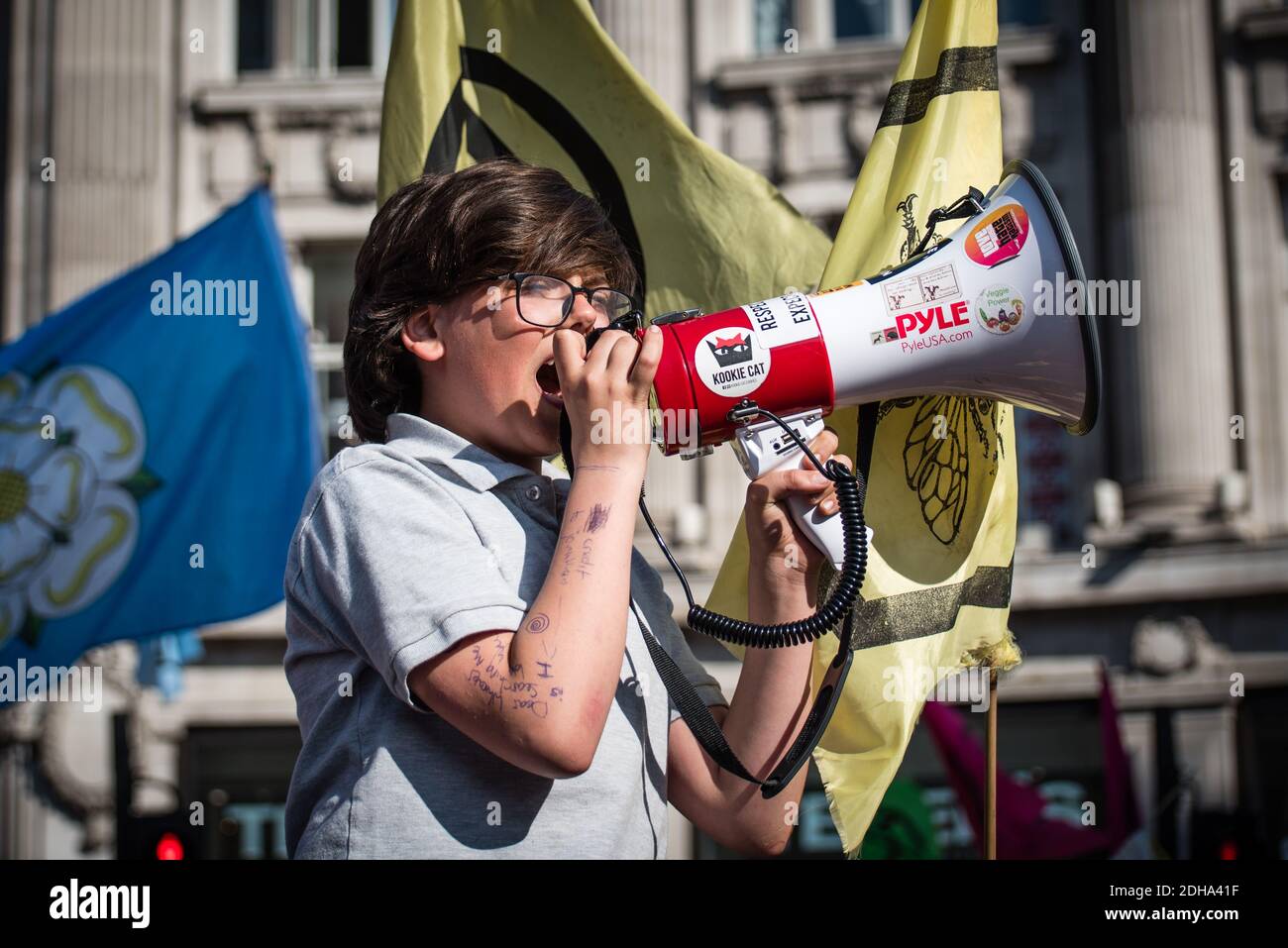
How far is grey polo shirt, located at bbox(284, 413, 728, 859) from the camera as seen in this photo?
1602 mm

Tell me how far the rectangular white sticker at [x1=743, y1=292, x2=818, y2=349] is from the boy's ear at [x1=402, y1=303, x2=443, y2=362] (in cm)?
46

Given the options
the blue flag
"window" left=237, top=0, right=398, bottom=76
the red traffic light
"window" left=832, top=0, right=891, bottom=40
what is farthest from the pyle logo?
"window" left=237, top=0, right=398, bottom=76

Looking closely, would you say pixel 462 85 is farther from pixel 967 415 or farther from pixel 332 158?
pixel 332 158

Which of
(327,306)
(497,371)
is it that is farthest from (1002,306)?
(327,306)

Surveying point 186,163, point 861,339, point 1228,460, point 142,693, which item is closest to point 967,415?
point 861,339

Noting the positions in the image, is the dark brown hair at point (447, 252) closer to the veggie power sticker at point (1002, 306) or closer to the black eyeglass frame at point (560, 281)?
the black eyeglass frame at point (560, 281)

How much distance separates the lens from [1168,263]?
10.8 m

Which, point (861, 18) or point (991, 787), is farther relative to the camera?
point (861, 18)

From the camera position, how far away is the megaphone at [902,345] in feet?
6.73

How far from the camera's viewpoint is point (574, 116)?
3.18 meters

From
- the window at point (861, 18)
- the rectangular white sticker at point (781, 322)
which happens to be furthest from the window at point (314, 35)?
the rectangular white sticker at point (781, 322)

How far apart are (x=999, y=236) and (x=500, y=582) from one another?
1.06 meters

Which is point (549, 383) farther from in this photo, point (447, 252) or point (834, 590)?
point (834, 590)
